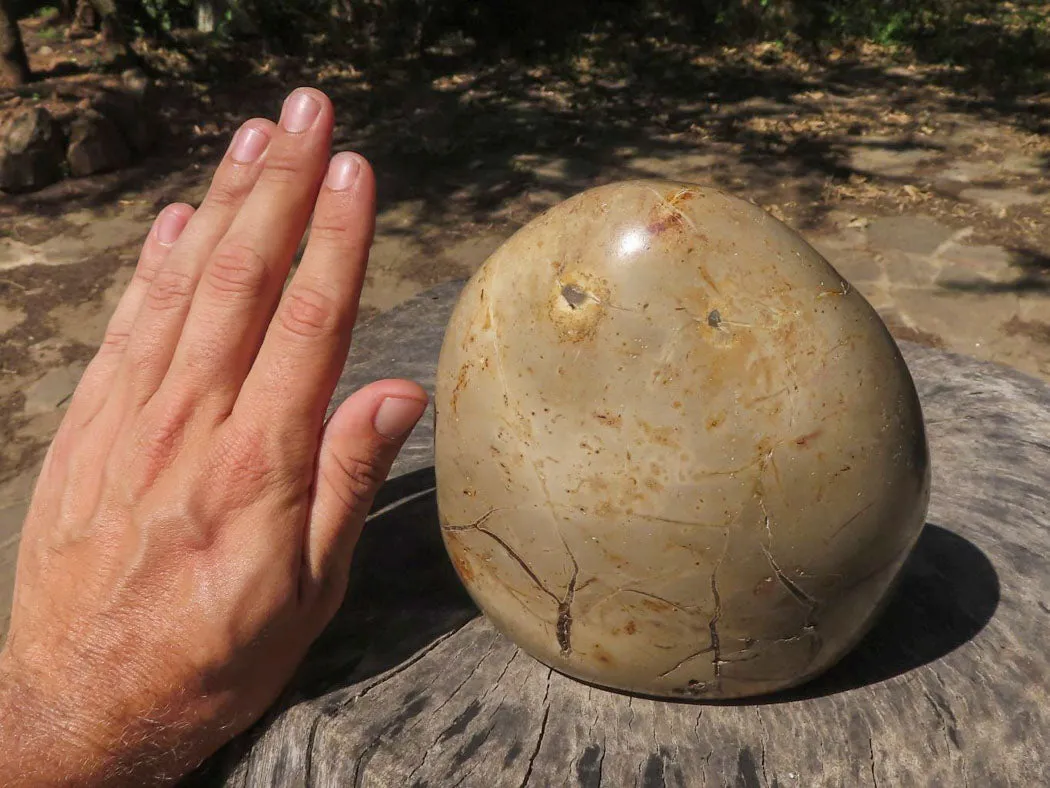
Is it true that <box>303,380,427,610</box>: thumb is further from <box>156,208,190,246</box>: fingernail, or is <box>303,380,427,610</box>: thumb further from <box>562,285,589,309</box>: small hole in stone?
<box>156,208,190,246</box>: fingernail

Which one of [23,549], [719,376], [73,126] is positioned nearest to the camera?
[719,376]

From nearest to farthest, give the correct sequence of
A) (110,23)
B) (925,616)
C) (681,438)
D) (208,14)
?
1. (681,438)
2. (925,616)
3. (110,23)
4. (208,14)

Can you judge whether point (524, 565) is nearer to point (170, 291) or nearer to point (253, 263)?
point (253, 263)

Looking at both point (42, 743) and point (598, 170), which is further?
point (598, 170)

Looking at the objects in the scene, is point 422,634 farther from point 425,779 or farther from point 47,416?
point 47,416

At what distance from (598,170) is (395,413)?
4.94m

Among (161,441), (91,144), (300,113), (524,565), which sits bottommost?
(91,144)

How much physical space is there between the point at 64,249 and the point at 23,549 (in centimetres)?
419

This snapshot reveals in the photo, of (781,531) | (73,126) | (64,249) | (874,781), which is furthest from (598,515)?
(73,126)

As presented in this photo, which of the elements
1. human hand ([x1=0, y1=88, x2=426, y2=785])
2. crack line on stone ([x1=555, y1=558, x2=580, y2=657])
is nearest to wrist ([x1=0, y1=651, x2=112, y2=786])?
human hand ([x1=0, y1=88, x2=426, y2=785])

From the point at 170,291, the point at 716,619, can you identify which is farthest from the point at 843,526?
the point at 170,291

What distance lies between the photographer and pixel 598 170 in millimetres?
6238

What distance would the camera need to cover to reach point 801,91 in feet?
24.2

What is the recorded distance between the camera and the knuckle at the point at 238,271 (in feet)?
5.47
